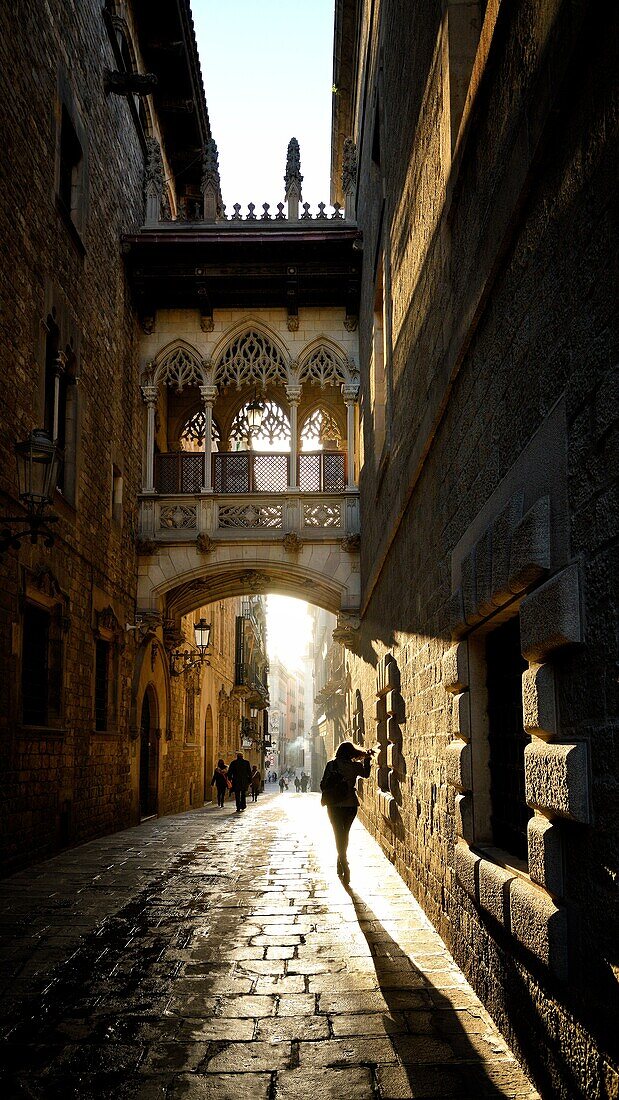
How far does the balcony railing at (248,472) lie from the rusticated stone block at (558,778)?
12.8 meters

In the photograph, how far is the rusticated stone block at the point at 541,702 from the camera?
2.84 metres

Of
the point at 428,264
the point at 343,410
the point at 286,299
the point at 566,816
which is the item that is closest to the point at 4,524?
the point at 428,264

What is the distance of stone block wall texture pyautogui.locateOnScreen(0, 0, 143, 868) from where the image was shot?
8570 mm

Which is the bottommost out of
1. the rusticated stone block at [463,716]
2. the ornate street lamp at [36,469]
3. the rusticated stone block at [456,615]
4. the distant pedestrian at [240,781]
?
the distant pedestrian at [240,781]

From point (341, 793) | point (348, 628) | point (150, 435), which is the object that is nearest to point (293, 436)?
point (150, 435)

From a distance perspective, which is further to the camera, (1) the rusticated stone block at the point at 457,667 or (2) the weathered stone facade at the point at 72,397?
(2) the weathered stone facade at the point at 72,397

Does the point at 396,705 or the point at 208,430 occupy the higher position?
the point at 208,430

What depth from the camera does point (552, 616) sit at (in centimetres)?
275

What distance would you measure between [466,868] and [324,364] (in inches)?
495

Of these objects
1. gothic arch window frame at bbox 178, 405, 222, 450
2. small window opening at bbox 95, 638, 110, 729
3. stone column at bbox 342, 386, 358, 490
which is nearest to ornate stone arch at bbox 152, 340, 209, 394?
gothic arch window frame at bbox 178, 405, 222, 450

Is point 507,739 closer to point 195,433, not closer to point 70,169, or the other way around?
point 70,169

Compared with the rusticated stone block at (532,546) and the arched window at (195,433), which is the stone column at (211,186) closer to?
the arched window at (195,433)

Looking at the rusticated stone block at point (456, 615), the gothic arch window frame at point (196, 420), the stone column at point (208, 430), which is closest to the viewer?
the rusticated stone block at point (456, 615)

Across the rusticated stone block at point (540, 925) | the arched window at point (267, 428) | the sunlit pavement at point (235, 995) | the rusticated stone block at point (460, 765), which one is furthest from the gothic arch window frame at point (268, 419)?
the rusticated stone block at point (540, 925)
